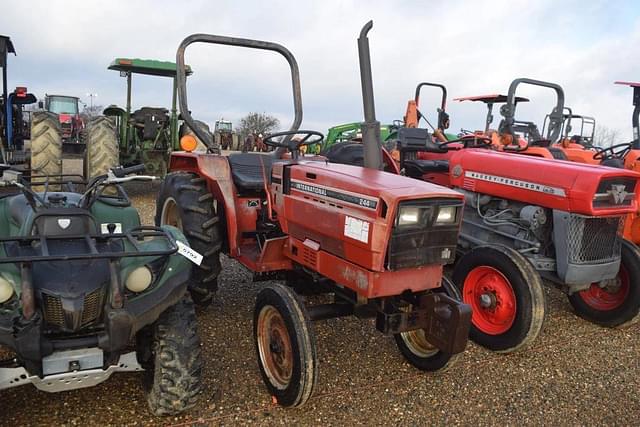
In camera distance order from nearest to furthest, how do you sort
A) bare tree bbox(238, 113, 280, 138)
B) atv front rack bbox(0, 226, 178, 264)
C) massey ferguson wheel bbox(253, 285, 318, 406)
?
1. atv front rack bbox(0, 226, 178, 264)
2. massey ferguson wheel bbox(253, 285, 318, 406)
3. bare tree bbox(238, 113, 280, 138)

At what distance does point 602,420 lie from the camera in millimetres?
2598

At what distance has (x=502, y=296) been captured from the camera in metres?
3.36

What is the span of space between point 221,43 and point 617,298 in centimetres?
359

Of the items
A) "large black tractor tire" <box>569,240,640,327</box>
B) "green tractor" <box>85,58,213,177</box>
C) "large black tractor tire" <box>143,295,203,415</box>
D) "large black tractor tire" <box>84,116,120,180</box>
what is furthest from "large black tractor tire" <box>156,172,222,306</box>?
"green tractor" <box>85,58,213,177</box>

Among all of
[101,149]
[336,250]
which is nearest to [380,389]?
[336,250]

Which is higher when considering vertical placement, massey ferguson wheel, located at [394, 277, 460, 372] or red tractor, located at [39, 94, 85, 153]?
red tractor, located at [39, 94, 85, 153]

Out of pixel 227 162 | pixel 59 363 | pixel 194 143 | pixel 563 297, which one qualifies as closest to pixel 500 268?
pixel 563 297

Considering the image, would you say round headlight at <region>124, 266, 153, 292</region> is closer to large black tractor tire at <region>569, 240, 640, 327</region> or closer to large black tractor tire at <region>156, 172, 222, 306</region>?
large black tractor tire at <region>156, 172, 222, 306</region>

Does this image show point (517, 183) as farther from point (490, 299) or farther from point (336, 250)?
point (336, 250)

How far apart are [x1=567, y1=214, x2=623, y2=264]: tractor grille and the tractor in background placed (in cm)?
591

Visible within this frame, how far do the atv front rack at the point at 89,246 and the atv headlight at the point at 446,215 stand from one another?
121 cm

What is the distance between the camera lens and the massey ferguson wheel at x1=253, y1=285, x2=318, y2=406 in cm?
232

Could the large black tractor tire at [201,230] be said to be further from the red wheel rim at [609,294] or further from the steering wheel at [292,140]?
the red wheel rim at [609,294]

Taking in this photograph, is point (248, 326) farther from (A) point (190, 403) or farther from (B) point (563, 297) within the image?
(B) point (563, 297)
